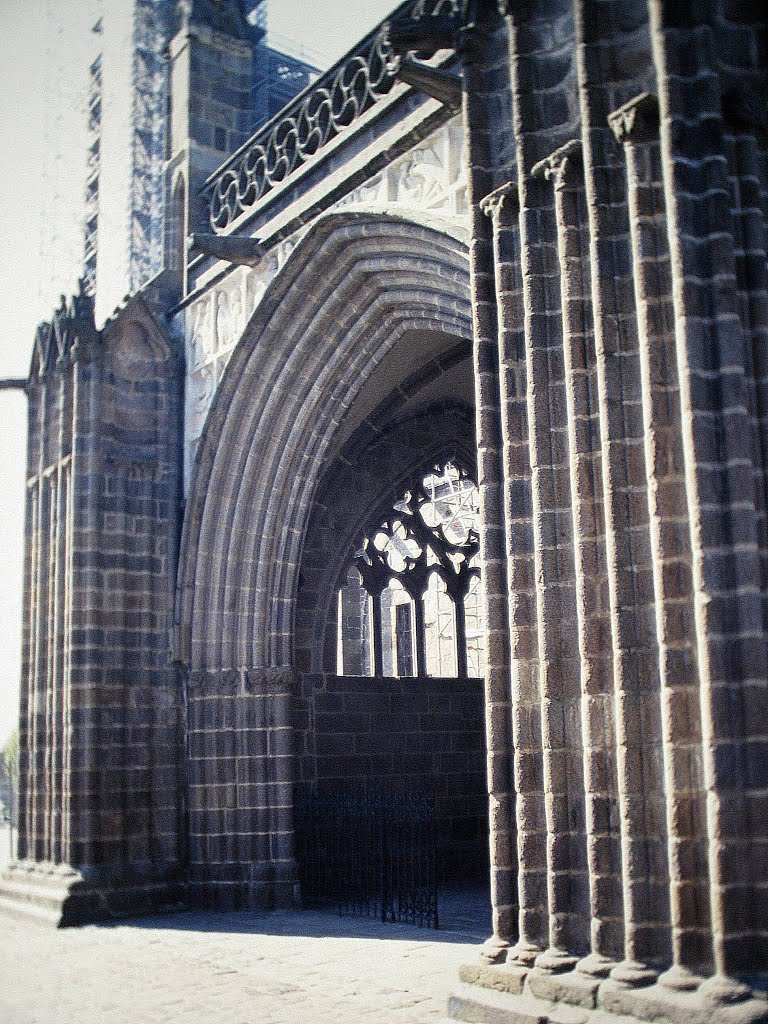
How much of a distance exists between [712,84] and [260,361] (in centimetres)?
641

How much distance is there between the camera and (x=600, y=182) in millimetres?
7031

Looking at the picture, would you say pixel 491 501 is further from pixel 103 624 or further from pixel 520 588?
pixel 103 624

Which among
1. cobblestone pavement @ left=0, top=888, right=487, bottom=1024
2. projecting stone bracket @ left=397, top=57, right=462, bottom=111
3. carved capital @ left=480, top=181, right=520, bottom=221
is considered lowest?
cobblestone pavement @ left=0, top=888, right=487, bottom=1024

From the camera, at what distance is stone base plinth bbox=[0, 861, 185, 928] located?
450 inches

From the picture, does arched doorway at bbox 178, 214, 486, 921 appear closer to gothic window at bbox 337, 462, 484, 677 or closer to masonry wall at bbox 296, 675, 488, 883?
masonry wall at bbox 296, 675, 488, 883

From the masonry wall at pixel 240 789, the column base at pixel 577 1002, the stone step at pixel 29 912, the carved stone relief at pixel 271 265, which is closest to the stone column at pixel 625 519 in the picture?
the column base at pixel 577 1002

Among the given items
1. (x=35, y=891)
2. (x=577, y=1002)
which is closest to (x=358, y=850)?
(x=35, y=891)

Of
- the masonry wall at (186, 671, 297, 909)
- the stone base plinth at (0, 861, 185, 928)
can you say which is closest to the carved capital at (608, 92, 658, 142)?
the masonry wall at (186, 671, 297, 909)

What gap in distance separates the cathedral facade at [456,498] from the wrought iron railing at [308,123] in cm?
4

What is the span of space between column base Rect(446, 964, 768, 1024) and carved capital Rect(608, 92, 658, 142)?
14.7 feet

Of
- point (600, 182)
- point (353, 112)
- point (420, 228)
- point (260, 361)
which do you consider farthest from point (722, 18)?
point (260, 361)

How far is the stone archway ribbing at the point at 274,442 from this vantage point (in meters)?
11.4

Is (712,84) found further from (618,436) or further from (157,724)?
(157,724)

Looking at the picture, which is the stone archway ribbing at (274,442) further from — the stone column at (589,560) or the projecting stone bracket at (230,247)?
the stone column at (589,560)
